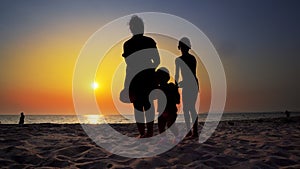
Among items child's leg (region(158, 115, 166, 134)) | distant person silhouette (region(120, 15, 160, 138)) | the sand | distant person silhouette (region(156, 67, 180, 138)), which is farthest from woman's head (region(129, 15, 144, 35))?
the sand

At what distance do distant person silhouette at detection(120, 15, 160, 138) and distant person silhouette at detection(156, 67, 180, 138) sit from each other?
0.87 feet

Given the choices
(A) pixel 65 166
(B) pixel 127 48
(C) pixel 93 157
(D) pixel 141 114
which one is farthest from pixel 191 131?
(A) pixel 65 166

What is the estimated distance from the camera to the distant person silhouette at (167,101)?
5.48 m

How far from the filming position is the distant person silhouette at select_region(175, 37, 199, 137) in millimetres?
5684

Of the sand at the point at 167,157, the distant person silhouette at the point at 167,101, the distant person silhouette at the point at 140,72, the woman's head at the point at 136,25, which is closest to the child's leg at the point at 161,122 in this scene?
the distant person silhouette at the point at 167,101

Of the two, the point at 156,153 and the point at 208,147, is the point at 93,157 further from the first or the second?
the point at 208,147

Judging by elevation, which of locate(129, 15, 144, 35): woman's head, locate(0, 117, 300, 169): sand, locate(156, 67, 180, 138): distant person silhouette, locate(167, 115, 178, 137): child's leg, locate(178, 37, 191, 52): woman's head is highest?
locate(129, 15, 144, 35): woman's head

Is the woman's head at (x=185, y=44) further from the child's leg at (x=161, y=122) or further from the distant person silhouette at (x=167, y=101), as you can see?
the child's leg at (x=161, y=122)

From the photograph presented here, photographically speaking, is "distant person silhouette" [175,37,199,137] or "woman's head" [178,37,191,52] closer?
"distant person silhouette" [175,37,199,137]

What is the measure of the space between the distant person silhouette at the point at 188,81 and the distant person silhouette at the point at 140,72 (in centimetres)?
75

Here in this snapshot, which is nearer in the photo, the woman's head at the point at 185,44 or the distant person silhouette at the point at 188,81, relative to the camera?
the distant person silhouette at the point at 188,81

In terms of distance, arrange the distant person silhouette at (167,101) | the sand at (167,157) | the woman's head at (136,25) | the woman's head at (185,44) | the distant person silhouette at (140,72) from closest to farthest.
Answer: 1. the sand at (167,157)
2. the distant person silhouette at (140,72)
3. the woman's head at (136,25)
4. the distant person silhouette at (167,101)
5. the woman's head at (185,44)

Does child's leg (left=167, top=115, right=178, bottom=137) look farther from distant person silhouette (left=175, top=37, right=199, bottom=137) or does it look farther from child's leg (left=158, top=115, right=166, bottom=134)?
distant person silhouette (left=175, top=37, right=199, bottom=137)

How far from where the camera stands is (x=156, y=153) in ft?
12.9
